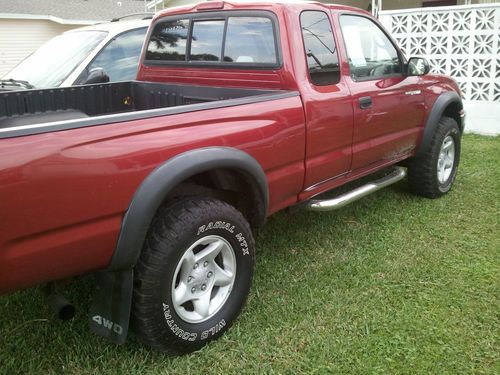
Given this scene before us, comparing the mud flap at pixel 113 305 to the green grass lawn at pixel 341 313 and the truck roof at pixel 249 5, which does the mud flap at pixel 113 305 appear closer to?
the green grass lawn at pixel 341 313

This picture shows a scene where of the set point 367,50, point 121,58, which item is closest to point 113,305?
point 367,50

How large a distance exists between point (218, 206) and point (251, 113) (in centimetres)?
57

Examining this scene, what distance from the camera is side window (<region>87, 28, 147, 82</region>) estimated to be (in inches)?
225

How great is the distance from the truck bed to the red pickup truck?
1cm

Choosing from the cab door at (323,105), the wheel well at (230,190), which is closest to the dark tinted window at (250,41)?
the cab door at (323,105)

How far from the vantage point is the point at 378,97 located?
3812mm

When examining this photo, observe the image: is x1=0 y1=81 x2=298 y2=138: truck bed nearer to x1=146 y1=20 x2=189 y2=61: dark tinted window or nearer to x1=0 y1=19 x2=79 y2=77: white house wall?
x1=146 y1=20 x2=189 y2=61: dark tinted window

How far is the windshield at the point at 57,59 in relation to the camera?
5660mm

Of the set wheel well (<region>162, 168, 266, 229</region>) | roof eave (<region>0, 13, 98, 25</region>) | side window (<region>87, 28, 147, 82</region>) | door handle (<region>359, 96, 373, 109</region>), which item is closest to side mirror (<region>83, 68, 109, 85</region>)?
side window (<region>87, 28, 147, 82</region>)

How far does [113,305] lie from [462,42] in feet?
25.4

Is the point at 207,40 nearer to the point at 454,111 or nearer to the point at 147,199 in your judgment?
the point at 147,199

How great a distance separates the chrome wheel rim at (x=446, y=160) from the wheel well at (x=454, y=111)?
228mm

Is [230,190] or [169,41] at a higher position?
[169,41]

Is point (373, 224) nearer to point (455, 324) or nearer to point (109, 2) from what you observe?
point (455, 324)
